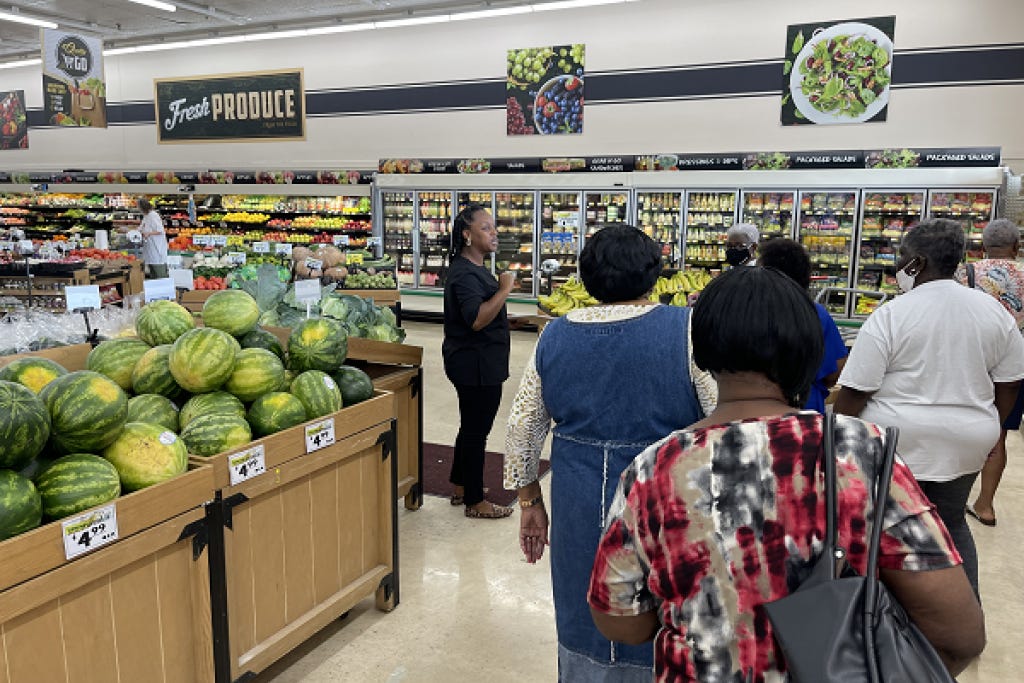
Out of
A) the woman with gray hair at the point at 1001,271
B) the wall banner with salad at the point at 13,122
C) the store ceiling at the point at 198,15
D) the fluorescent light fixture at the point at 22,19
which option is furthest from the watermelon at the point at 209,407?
the wall banner with salad at the point at 13,122

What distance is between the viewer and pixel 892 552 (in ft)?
3.16

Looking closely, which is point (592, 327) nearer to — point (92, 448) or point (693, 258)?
point (92, 448)

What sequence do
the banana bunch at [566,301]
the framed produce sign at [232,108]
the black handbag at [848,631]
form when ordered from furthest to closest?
1. the framed produce sign at [232,108]
2. the banana bunch at [566,301]
3. the black handbag at [848,631]

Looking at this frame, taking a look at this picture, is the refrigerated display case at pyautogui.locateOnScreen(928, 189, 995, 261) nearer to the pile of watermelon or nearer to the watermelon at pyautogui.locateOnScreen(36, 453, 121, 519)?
the pile of watermelon

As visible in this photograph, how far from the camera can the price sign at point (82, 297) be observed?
3.46 metres

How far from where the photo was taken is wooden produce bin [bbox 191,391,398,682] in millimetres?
2349

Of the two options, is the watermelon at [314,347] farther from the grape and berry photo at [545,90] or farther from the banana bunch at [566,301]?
the grape and berry photo at [545,90]

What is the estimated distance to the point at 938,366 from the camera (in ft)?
7.81

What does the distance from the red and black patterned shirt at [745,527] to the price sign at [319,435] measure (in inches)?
67.9

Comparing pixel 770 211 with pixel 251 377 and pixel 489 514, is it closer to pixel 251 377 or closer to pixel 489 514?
pixel 489 514

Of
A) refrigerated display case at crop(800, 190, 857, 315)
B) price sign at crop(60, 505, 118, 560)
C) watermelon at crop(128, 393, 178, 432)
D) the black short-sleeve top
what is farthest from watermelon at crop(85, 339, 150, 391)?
refrigerated display case at crop(800, 190, 857, 315)

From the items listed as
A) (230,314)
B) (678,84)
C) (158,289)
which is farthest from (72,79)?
(230,314)

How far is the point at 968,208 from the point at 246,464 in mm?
8088

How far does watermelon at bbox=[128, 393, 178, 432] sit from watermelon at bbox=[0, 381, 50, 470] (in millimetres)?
475
